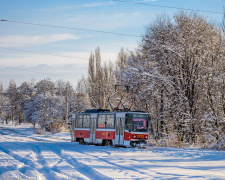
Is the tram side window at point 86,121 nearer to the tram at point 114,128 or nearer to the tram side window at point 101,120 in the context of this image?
the tram at point 114,128

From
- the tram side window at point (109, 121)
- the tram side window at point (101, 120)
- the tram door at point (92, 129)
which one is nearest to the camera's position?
the tram side window at point (109, 121)

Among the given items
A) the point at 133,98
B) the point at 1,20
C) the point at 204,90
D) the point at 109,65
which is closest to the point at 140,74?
the point at 133,98

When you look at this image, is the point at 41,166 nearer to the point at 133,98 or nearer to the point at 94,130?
the point at 94,130

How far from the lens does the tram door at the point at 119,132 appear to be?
26484 millimetres

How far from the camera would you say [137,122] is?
2653cm

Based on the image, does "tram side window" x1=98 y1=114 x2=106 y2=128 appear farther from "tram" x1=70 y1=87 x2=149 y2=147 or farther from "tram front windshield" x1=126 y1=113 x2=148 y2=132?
"tram front windshield" x1=126 y1=113 x2=148 y2=132

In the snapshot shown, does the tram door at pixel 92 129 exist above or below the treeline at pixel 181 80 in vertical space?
below

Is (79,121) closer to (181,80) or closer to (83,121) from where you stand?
(83,121)

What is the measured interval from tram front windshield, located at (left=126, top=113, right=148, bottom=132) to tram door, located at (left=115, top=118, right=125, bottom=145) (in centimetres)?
60

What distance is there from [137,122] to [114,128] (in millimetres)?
2097

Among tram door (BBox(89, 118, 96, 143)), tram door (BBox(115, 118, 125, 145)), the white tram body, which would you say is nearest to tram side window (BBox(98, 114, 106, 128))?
the white tram body

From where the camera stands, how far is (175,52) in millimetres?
27562

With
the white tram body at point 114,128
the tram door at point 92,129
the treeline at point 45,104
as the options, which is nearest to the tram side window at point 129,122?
the white tram body at point 114,128

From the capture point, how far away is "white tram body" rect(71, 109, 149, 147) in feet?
85.4
